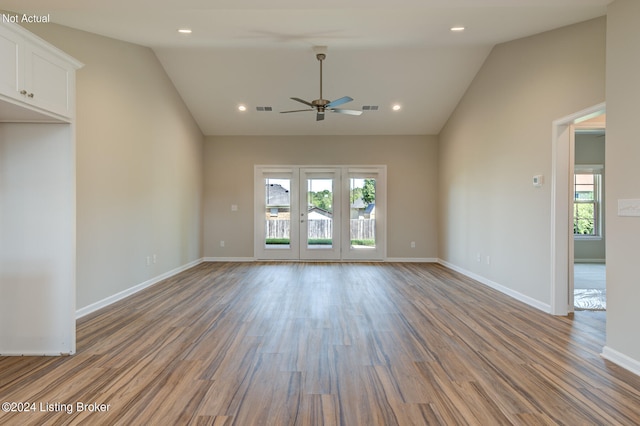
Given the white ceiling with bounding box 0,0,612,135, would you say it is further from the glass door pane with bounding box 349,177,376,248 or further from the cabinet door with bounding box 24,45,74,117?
the glass door pane with bounding box 349,177,376,248

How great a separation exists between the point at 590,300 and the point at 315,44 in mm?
4976

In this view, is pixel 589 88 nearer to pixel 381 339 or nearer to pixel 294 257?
pixel 381 339

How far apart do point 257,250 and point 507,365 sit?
5.73 m

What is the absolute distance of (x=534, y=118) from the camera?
393cm

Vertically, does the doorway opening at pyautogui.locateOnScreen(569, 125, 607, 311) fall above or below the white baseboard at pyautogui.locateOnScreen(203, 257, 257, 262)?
above

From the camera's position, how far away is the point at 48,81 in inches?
A: 90.7

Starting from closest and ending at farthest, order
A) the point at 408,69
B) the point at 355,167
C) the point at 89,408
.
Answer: the point at 89,408
the point at 408,69
the point at 355,167

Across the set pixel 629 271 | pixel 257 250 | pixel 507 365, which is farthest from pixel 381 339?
pixel 257 250

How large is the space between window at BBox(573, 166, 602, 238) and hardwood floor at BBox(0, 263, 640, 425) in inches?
208

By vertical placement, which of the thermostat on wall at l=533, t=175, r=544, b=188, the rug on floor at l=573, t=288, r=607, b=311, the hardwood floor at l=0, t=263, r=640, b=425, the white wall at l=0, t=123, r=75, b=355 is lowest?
the rug on floor at l=573, t=288, r=607, b=311

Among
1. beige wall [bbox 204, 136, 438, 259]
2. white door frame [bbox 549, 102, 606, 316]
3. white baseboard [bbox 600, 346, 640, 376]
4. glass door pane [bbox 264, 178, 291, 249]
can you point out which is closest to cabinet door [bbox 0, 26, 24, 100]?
white baseboard [bbox 600, 346, 640, 376]

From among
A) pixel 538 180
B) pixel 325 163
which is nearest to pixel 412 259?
pixel 325 163

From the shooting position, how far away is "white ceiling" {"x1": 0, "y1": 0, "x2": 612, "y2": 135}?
2.69 m

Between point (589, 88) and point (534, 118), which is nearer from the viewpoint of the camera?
point (589, 88)
